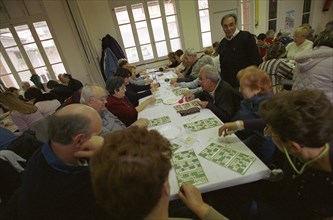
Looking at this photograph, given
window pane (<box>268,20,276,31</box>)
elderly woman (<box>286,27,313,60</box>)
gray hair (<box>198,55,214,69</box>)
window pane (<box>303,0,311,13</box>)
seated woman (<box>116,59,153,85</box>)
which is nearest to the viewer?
gray hair (<box>198,55,214,69</box>)

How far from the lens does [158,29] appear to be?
570 centimetres

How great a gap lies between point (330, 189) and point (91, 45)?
5.61 meters

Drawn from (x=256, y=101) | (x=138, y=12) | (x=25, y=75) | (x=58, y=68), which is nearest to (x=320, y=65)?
(x=256, y=101)

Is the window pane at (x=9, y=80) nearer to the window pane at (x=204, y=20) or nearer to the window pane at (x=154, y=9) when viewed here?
the window pane at (x=154, y=9)

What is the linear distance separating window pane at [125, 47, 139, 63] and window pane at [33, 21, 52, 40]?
2066 millimetres

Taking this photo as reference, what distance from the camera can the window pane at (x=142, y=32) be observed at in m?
5.54

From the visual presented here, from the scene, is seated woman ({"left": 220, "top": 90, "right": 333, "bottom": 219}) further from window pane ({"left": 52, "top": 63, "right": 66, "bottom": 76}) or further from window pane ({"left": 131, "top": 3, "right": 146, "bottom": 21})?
window pane ({"left": 52, "top": 63, "right": 66, "bottom": 76})

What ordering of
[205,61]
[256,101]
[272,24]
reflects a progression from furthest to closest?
[272,24] < [205,61] < [256,101]

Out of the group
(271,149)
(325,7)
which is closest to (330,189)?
(271,149)

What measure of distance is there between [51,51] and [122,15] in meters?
2.19

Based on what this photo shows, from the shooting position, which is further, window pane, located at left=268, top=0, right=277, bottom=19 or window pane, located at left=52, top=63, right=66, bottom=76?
window pane, located at left=268, top=0, right=277, bottom=19

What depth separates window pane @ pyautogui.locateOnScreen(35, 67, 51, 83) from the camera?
18.1 feet

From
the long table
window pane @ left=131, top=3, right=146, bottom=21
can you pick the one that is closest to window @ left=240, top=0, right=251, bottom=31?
window pane @ left=131, top=3, right=146, bottom=21

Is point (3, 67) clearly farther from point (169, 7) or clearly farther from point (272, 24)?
point (272, 24)
